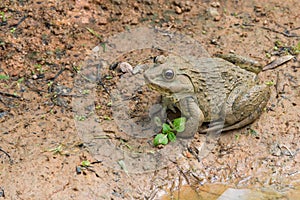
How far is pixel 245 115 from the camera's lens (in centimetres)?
579

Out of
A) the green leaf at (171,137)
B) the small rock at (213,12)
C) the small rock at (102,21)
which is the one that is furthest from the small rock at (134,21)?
the green leaf at (171,137)

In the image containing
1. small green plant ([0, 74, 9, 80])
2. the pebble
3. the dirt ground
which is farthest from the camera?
the pebble

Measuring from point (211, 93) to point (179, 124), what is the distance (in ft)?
1.93

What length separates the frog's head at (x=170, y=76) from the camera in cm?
552

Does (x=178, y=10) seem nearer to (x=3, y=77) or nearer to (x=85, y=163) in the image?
(x=3, y=77)

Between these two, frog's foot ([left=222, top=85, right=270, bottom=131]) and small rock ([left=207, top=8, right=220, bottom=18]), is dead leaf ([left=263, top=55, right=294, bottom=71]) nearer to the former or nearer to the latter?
frog's foot ([left=222, top=85, right=270, bottom=131])

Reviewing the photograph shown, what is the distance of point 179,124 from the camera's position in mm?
5688

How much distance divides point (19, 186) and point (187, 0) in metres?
4.10

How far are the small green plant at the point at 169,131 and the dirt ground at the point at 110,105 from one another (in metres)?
0.32

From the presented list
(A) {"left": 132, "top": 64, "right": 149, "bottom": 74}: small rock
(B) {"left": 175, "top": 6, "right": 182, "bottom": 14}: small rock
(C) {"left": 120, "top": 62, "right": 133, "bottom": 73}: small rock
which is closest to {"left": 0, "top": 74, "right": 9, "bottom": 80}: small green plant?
(C) {"left": 120, "top": 62, "right": 133, "bottom": 73}: small rock

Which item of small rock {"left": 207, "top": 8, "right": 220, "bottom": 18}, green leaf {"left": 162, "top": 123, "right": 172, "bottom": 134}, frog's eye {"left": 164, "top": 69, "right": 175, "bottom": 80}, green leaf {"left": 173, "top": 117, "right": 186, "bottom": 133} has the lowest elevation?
green leaf {"left": 162, "top": 123, "right": 172, "bottom": 134}

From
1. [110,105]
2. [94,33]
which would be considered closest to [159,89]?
[110,105]

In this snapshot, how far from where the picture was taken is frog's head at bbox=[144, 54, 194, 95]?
5520mm

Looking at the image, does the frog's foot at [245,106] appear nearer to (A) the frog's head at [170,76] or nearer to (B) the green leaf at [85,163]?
(A) the frog's head at [170,76]
